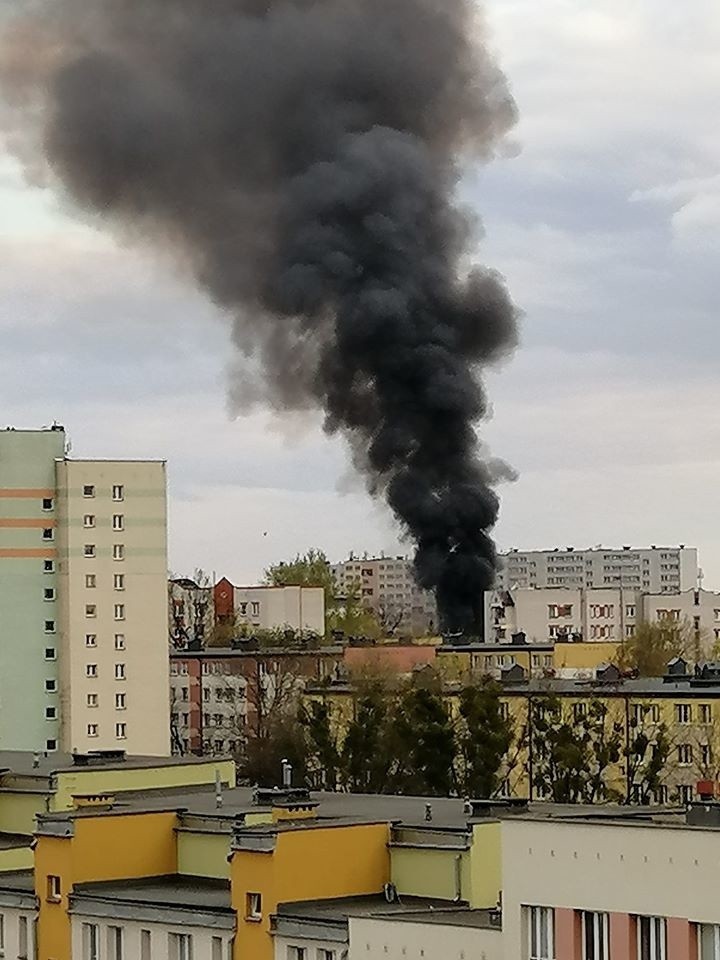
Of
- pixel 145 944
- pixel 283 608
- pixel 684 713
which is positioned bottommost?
pixel 145 944

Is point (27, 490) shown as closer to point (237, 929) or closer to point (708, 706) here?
point (708, 706)

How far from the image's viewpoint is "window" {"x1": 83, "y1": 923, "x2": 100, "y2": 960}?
2038cm

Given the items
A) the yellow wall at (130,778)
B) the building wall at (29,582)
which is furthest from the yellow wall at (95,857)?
the building wall at (29,582)

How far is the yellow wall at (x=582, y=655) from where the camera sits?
72062 mm

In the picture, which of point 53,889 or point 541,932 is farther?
point 53,889

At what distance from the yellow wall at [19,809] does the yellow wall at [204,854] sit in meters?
3.73

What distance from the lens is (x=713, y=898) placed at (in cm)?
1444

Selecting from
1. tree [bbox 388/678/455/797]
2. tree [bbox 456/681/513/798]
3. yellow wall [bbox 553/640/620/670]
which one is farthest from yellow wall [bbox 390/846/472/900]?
yellow wall [bbox 553/640/620/670]

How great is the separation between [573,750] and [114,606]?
Result: 19244 millimetres

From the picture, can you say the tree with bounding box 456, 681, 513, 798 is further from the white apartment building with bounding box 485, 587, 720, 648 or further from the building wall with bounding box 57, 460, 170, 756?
the white apartment building with bounding box 485, 587, 720, 648

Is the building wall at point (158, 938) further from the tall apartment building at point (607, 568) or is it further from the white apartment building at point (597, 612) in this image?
the tall apartment building at point (607, 568)

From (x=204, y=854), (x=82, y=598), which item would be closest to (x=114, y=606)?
(x=82, y=598)

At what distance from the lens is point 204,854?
845 inches

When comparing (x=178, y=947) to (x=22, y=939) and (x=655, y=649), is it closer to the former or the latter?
(x=22, y=939)
